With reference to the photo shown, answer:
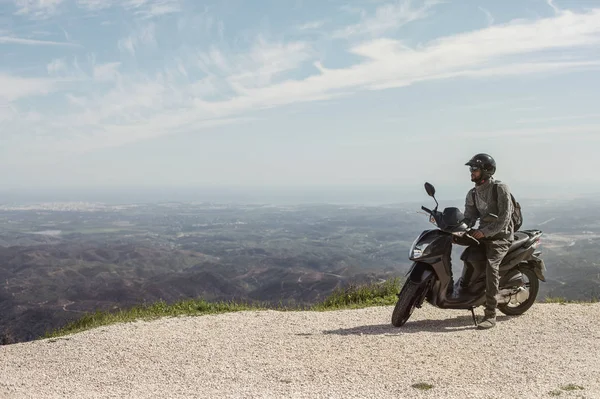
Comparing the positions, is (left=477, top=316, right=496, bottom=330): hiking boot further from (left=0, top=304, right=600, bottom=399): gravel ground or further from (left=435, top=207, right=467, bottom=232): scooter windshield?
(left=435, top=207, right=467, bottom=232): scooter windshield

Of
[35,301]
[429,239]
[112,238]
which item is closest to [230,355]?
[429,239]

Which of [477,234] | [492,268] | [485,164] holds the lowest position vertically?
[492,268]

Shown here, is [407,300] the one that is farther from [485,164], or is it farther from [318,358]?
[485,164]

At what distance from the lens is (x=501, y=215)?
8.38m

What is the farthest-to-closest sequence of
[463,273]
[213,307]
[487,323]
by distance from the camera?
[213,307] < [463,273] < [487,323]

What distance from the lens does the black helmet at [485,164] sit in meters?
8.46

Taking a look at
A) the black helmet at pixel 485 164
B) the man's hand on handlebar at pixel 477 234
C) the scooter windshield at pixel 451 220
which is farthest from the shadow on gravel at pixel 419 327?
the black helmet at pixel 485 164

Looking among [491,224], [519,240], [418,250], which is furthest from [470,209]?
[418,250]

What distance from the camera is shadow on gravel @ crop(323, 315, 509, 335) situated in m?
8.32

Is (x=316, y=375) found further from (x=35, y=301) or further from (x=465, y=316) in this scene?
(x=35, y=301)

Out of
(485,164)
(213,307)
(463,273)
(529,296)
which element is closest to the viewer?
(485,164)

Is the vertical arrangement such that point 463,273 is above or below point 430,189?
below

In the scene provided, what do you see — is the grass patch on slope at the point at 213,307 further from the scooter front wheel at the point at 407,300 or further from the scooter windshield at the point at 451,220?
the scooter windshield at the point at 451,220

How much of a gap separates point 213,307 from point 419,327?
4.14 meters
